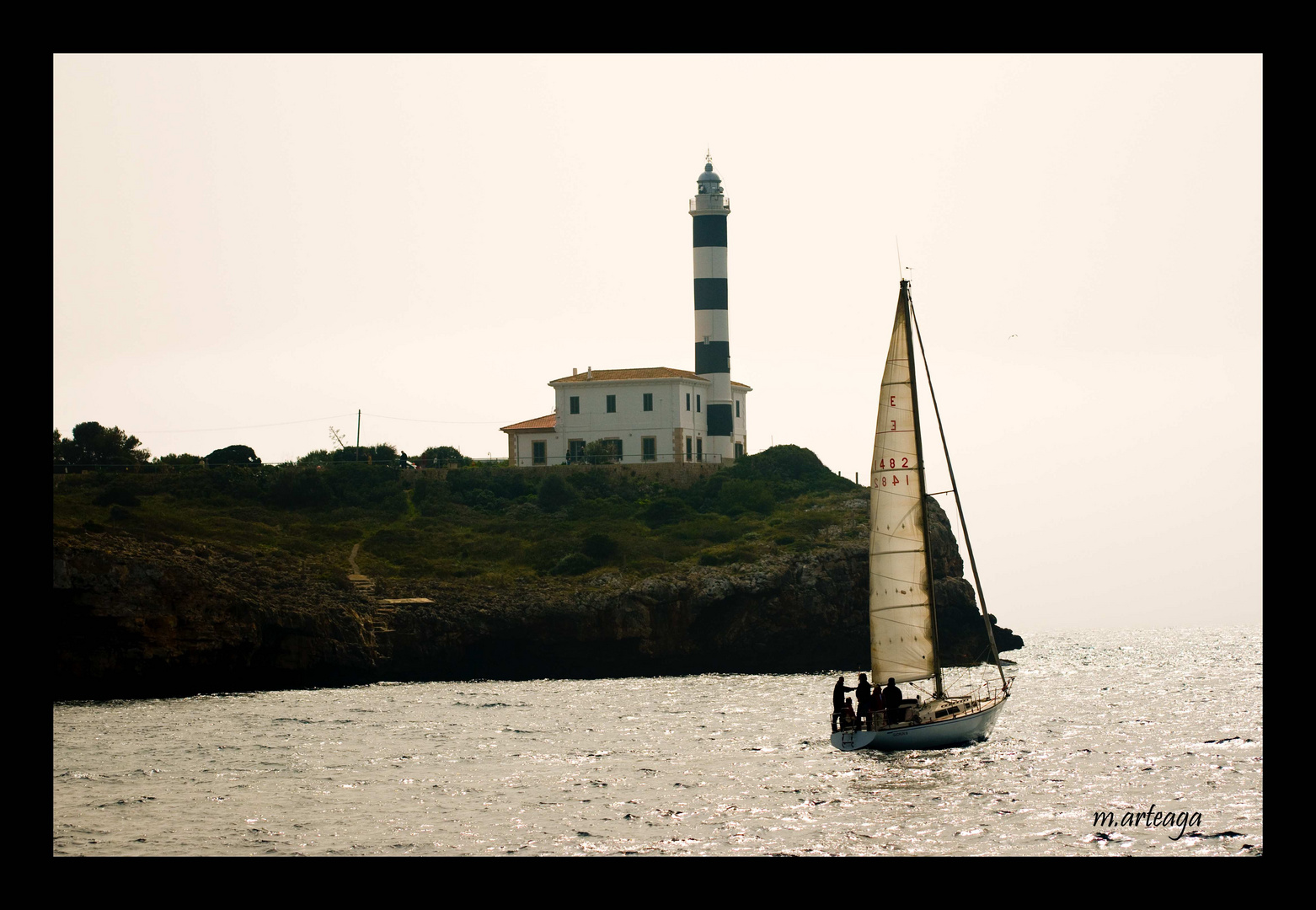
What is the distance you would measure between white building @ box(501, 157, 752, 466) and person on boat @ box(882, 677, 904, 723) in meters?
46.7

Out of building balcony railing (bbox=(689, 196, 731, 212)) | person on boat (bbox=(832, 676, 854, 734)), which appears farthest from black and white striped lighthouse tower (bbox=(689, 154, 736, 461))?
person on boat (bbox=(832, 676, 854, 734))

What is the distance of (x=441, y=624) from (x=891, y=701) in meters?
30.4

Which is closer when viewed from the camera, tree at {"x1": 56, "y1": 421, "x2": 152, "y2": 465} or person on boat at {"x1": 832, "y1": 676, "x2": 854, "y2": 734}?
person on boat at {"x1": 832, "y1": 676, "x2": 854, "y2": 734}

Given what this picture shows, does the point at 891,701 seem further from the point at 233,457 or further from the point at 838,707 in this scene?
the point at 233,457

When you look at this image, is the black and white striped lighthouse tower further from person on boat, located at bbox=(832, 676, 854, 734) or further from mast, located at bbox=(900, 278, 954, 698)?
person on boat, located at bbox=(832, 676, 854, 734)

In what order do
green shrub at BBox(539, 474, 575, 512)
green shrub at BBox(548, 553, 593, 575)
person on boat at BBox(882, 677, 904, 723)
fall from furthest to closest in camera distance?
green shrub at BBox(539, 474, 575, 512)
green shrub at BBox(548, 553, 593, 575)
person on boat at BBox(882, 677, 904, 723)

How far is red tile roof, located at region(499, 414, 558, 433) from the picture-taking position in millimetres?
85000

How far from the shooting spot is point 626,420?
8294cm

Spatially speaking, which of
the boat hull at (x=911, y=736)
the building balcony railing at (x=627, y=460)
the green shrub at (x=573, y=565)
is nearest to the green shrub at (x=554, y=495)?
the building balcony railing at (x=627, y=460)
